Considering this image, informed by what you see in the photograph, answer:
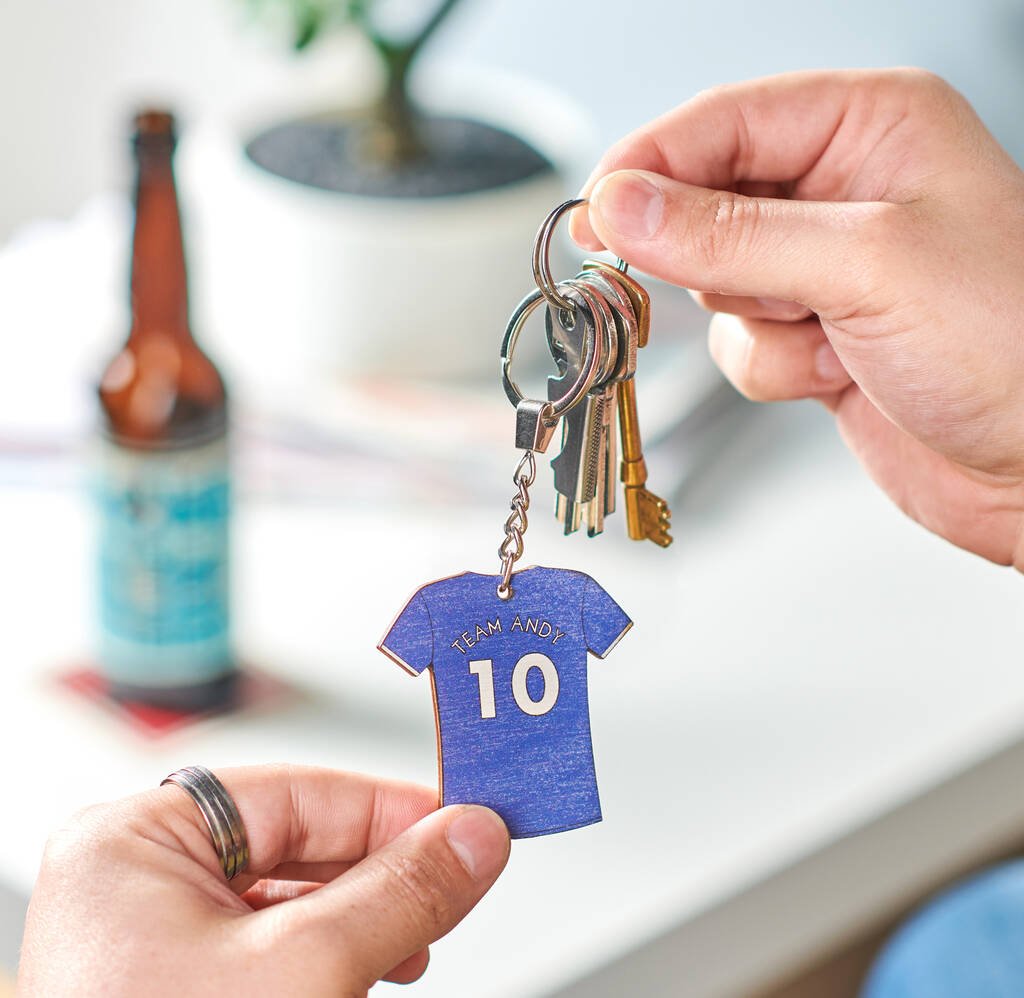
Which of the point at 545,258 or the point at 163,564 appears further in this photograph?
the point at 163,564

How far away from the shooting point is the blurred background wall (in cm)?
178

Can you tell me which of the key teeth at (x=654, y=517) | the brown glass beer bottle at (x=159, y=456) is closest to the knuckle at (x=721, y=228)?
the key teeth at (x=654, y=517)

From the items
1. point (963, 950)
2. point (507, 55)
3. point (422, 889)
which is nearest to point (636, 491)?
point (422, 889)

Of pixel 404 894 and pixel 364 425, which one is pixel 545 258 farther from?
pixel 364 425

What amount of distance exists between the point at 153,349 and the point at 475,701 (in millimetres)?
514

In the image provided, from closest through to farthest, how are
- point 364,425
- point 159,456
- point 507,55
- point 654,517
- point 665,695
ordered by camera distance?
point 654,517
point 159,456
point 665,695
point 364,425
point 507,55

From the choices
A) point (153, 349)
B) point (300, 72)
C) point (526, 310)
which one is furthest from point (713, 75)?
point (526, 310)

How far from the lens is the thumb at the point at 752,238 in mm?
657

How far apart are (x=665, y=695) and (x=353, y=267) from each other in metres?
0.54

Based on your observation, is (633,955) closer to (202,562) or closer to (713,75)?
(202,562)

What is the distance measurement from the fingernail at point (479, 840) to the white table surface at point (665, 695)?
0.32 m

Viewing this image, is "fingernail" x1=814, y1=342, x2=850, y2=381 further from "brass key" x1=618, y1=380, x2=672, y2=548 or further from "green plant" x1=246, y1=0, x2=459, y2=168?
"green plant" x1=246, y1=0, x2=459, y2=168

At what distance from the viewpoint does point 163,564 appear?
41.6 inches

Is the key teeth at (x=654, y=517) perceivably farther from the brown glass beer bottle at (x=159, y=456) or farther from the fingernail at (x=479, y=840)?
A: the brown glass beer bottle at (x=159, y=456)
